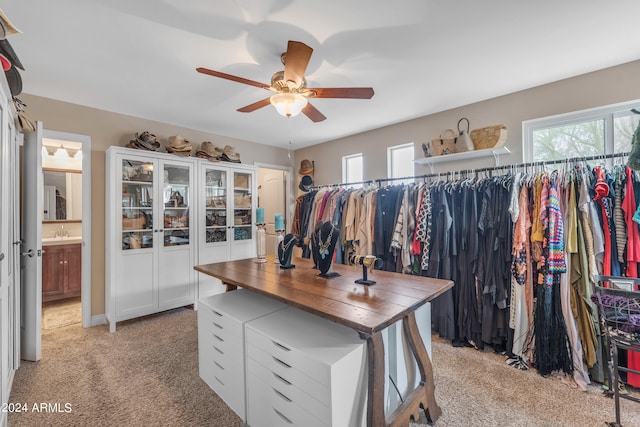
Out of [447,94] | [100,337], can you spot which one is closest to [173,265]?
A: [100,337]

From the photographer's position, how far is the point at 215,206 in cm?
396

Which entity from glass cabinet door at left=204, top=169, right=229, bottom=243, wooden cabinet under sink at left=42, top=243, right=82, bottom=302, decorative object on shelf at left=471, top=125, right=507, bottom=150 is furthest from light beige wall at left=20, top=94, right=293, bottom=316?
decorative object on shelf at left=471, top=125, right=507, bottom=150

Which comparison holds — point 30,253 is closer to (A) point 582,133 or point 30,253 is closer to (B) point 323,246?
(B) point 323,246

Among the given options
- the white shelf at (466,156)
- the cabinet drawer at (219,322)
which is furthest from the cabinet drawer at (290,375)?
the white shelf at (466,156)

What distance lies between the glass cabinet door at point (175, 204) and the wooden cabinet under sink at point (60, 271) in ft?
5.04

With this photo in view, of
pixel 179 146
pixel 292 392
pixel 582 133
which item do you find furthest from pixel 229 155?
pixel 582 133

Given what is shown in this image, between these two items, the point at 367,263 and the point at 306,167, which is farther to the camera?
the point at 306,167

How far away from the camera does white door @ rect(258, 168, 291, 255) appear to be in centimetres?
541

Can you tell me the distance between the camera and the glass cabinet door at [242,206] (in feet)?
13.6

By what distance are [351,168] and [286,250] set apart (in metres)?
2.60

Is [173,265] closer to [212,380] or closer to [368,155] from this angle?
[212,380]

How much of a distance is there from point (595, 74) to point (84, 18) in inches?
157

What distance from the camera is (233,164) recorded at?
13.3 feet

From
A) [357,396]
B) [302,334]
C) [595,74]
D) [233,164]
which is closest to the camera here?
[357,396]
